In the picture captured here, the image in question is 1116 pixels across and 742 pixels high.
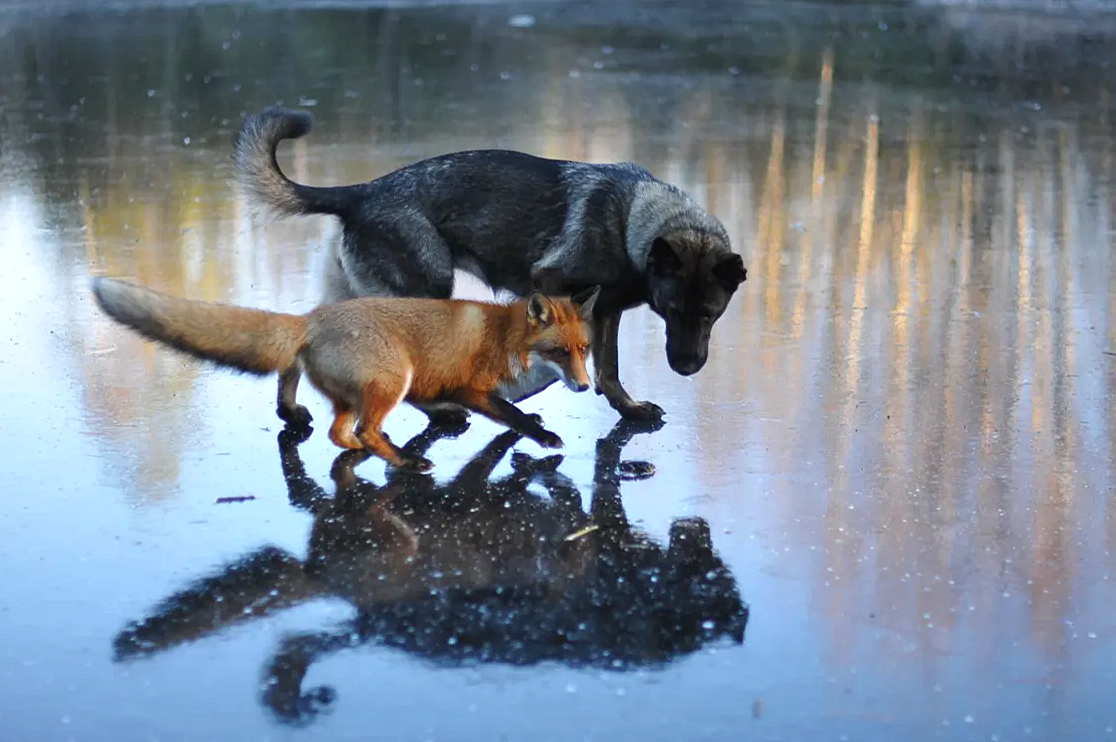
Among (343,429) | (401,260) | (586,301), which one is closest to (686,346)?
(586,301)

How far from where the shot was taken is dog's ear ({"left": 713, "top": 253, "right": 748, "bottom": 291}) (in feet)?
21.8

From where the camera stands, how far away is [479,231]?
23.2 feet

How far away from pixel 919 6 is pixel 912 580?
21926mm

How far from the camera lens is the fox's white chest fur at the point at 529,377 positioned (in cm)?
619

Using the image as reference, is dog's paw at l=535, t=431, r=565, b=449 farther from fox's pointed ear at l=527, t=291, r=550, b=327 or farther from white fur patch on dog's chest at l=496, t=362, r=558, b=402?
fox's pointed ear at l=527, t=291, r=550, b=327

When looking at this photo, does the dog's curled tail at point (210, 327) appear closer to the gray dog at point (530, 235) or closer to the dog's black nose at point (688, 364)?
the gray dog at point (530, 235)

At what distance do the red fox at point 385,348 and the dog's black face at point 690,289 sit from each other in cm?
49

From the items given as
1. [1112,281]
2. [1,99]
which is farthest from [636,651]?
[1,99]

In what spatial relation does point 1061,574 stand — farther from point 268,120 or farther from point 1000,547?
point 268,120

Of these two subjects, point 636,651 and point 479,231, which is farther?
point 479,231

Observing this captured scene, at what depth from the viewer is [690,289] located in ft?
22.1

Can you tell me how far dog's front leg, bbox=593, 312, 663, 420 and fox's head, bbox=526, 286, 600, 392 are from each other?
1.53 feet

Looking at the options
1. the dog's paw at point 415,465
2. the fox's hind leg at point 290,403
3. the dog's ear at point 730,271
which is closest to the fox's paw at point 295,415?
the fox's hind leg at point 290,403

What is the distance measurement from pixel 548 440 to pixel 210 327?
55.9 inches
